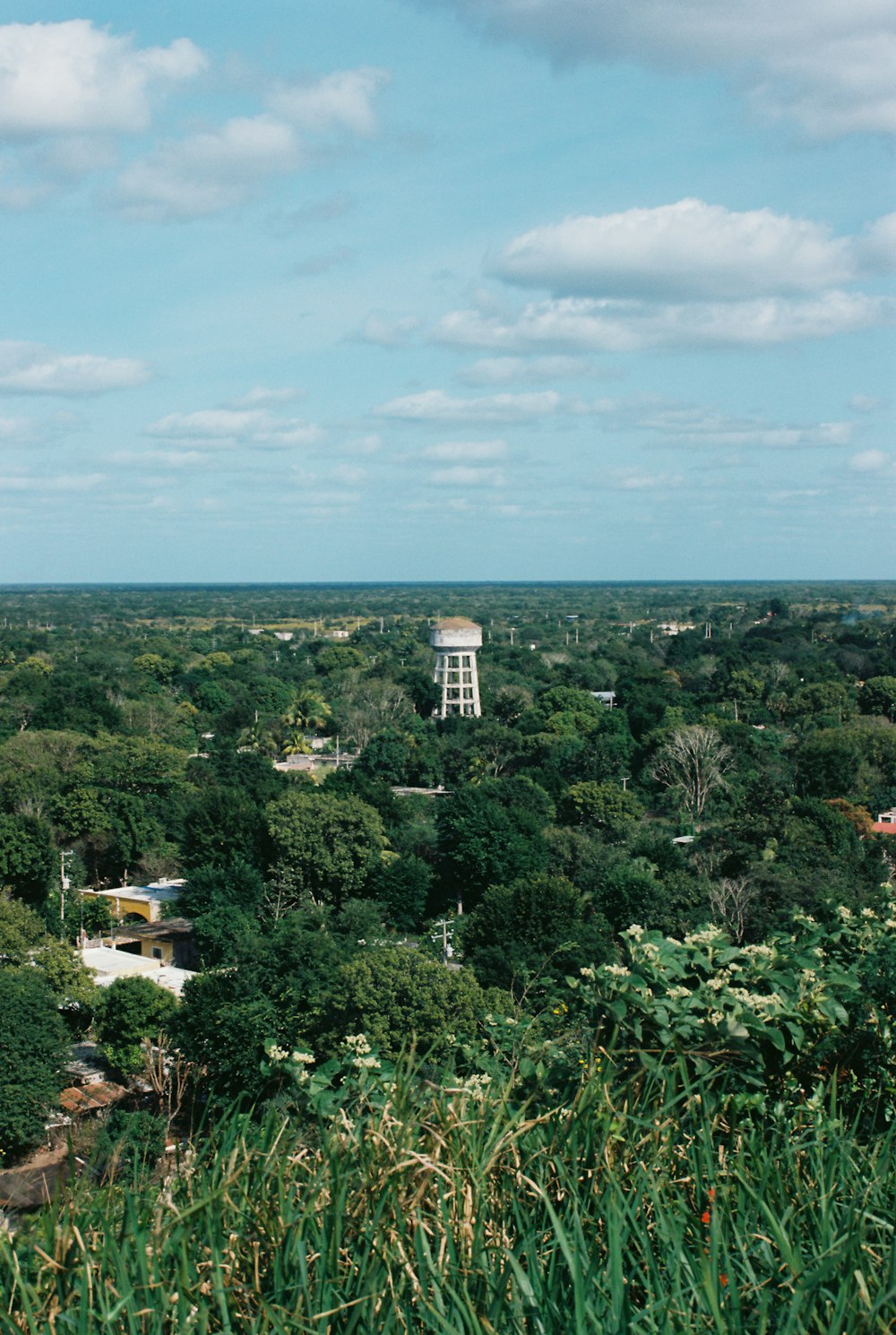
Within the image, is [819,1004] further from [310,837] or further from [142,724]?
[142,724]

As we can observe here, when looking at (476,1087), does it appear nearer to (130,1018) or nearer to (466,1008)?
(466,1008)

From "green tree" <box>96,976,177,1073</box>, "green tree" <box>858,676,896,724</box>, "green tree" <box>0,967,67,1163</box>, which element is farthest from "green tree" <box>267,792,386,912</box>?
"green tree" <box>858,676,896,724</box>

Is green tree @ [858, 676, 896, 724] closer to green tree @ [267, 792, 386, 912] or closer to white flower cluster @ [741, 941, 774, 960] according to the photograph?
green tree @ [267, 792, 386, 912]

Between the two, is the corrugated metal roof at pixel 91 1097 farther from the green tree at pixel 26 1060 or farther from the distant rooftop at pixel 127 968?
the distant rooftop at pixel 127 968

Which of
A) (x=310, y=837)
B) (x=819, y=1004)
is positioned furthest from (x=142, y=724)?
(x=819, y=1004)

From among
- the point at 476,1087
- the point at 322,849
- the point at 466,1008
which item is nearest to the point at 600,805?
the point at 322,849

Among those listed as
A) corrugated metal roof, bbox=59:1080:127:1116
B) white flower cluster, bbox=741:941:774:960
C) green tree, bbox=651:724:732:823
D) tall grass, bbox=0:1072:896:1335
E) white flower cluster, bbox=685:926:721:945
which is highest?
Result: white flower cluster, bbox=685:926:721:945

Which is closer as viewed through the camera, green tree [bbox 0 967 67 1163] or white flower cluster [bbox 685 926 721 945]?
white flower cluster [bbox 685 926 721 945]
